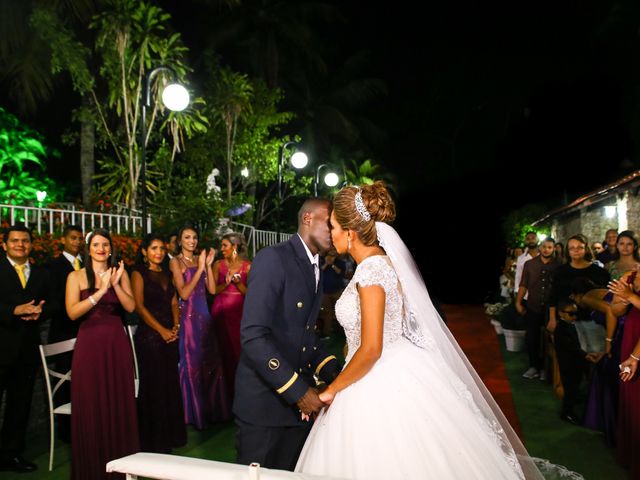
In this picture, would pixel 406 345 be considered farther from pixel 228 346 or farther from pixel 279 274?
pixel 228 346

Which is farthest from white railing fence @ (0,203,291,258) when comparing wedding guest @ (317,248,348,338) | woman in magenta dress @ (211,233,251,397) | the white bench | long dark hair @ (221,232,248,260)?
the white bench

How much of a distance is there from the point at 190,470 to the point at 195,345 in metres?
4.44

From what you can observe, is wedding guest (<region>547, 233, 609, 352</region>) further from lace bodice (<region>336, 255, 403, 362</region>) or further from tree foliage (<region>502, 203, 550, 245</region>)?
tree foliage (<region>502, 203, 550, 245</region>)

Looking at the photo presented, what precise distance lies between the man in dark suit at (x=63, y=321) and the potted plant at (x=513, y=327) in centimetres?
716

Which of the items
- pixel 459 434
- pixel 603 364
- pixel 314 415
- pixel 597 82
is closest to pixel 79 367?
pixel 314 415

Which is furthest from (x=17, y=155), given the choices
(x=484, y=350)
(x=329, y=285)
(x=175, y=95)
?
(x=484, y=350)

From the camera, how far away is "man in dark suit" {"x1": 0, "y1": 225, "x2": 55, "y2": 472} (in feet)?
16.1

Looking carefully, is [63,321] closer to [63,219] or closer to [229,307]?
[229,307]

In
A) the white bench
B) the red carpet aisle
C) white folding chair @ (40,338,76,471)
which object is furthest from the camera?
the red carpet aisle

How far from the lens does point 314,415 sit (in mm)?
3264

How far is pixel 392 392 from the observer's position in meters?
2.84

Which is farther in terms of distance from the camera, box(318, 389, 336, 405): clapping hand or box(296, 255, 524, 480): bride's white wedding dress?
box(318, 389, 336, 405): clapping hand

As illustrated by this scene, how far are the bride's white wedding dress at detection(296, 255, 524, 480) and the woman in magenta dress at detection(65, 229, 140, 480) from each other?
2.10 meters

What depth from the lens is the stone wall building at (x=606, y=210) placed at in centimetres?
1068
